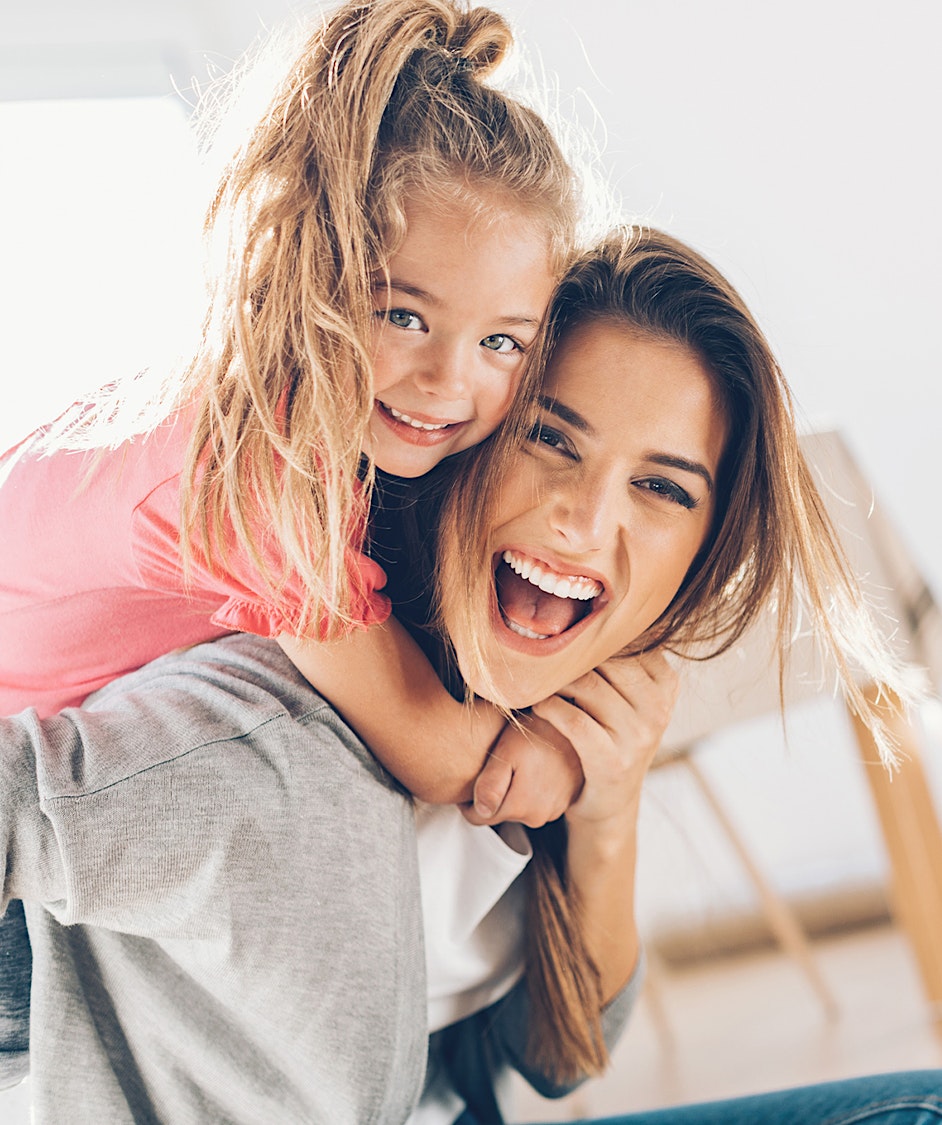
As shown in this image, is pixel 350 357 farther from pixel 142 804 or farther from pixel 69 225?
pixel 69 225

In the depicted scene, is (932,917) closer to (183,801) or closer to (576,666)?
(576,666)

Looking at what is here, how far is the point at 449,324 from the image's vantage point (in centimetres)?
68

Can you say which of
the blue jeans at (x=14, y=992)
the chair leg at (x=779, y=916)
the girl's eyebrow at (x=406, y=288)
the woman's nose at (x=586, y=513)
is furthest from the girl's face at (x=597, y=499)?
the chair leg at (x=779, y=916)

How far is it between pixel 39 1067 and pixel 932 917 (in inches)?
43.5

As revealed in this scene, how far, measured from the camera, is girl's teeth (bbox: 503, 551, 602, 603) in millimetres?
741

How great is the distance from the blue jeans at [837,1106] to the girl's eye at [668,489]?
0.47 metres

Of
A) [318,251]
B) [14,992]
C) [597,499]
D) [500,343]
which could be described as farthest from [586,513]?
[14,992]

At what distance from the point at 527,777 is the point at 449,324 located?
313 mm

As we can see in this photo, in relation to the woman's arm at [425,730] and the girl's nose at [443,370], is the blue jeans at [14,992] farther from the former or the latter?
the girl's nose at [443,370]

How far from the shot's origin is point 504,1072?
0.96 meters

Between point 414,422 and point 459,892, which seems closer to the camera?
point 414,422

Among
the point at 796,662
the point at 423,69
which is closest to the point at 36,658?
the point at 423,69

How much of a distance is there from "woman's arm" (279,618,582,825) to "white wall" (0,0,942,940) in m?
0.27

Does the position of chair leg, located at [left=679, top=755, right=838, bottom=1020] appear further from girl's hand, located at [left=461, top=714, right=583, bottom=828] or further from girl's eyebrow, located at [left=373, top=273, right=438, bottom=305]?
girl's eyebrow, located at [left=373, top=273, right=438, bottom=305]
